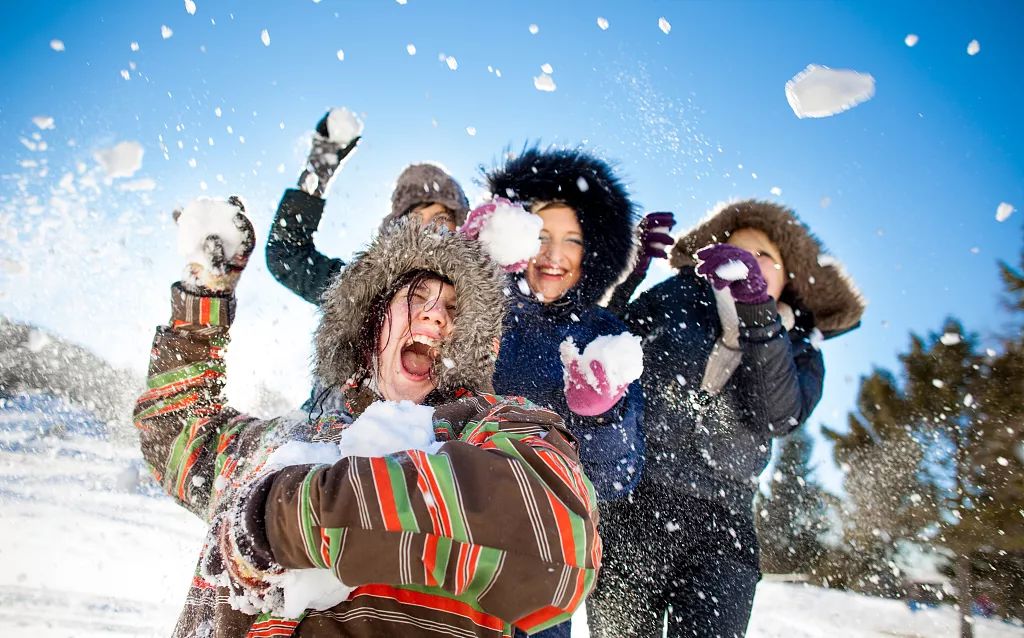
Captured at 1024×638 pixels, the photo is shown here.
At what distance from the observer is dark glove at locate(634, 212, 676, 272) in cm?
328

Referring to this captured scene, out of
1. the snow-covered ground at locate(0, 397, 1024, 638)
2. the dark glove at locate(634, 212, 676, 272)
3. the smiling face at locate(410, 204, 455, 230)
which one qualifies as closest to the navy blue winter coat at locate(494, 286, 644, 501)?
the dark glove at locate(634, 212, 676, 272)

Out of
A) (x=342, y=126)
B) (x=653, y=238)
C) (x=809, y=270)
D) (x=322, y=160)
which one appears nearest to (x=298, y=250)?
(x=322, y=160)

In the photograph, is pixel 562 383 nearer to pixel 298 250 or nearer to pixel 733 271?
pixel 733 271

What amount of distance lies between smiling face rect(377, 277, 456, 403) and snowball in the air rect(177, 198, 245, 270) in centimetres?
56

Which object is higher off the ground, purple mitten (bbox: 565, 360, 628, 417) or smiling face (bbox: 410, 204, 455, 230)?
smiling face (bbox: 410, 204, 455, 230)

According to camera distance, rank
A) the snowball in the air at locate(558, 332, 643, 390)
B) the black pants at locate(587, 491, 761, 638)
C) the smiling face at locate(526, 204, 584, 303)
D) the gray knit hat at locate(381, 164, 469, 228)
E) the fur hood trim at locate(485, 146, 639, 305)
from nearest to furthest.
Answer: the snowball in the air at locate(558, 332, 643, 390), the black pants at locate(587, 491, 761, 638), the smiling face at locate(526, 204, 584, 303), the fur hood trim at locate(485, 146, 639, 305), the gray knit hat at locate(381, 164, 469, 228)

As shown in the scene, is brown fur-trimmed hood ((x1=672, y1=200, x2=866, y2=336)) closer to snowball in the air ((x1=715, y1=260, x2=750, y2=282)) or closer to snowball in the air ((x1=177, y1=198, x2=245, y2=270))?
snowball in the air ((x1=715, y1=260, x2=750, y2=282))

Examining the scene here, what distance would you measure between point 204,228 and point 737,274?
2140 mm

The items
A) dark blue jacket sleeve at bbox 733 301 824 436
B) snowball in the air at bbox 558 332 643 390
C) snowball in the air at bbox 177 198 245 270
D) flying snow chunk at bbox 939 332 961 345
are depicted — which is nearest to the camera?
snowball in the air at bbox 177 198 245 270

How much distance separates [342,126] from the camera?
2.67 metres

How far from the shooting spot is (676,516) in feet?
8.59

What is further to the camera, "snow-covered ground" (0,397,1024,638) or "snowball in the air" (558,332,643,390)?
"snow-covered ground" (0,397,1024,638)

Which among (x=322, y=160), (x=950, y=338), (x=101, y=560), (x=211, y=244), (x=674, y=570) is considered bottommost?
(x=101, y=560)

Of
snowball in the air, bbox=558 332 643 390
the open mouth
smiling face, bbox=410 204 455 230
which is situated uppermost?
smiling face, bbox=410 204 455 230
